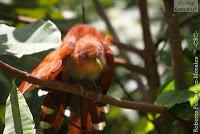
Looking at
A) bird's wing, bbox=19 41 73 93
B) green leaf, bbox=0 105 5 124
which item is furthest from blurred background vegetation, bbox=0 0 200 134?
bird's wing, bbox=19 41 73 93

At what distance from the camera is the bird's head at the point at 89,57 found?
2.03 m

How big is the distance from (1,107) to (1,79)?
0.11 meters

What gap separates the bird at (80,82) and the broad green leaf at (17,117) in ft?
1.16

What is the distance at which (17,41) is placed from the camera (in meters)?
1.80

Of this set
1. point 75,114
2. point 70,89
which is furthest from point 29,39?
point 75,114

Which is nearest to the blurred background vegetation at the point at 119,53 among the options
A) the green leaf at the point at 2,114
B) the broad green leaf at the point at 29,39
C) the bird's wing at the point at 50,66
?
the green leaf at the point at 2,114

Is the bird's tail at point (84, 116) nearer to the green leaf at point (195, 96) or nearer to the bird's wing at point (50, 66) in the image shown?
the bird's wing at point (50, 66)

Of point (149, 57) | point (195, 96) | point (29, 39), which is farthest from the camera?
point (149, 57)

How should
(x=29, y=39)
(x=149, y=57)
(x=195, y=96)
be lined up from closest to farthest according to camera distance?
(x=29, y=39) → (x=195, y=96) → (x=149, y=57)

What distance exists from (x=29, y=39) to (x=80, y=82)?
1.11ft

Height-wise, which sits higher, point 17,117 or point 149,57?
point 17,117

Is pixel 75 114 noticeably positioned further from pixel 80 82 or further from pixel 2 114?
pixel 2 114

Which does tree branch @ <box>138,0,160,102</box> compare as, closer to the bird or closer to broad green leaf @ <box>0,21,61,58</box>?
the bird

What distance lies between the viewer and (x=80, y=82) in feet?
6.82
